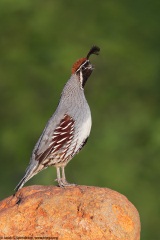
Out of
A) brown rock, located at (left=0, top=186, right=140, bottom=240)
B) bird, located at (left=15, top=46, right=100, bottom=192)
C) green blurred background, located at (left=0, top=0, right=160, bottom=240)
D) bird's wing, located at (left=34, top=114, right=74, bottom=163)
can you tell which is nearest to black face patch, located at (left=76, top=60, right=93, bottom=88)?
bird, located at (left=15, top=46, right=100, bottom=192)

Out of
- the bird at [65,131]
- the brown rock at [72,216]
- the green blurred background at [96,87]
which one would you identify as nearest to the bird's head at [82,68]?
the bird at [65,131]

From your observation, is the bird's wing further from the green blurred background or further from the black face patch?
the green blurred background

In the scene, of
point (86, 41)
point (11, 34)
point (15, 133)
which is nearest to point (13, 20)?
point (11, 34)

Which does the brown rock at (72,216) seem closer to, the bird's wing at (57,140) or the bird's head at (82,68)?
the bird's wing at (57,140)

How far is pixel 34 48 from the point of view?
701 inches

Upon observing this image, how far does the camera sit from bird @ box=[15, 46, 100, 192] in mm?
8930

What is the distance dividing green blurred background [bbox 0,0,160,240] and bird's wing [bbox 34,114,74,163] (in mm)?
5926

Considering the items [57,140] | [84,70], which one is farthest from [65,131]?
[84,70]

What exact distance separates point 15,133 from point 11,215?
8.78 m

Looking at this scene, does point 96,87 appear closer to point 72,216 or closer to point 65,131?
point 65,131

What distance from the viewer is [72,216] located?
25.9 feet

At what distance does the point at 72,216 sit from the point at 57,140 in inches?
49.2

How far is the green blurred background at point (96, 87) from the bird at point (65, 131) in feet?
19.3

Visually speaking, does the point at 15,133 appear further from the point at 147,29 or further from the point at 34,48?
the point at 147,29
